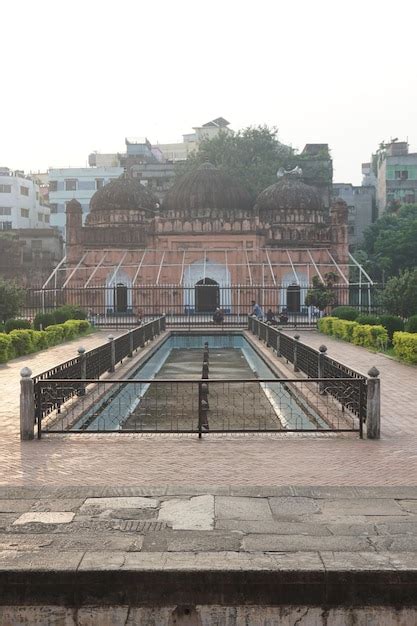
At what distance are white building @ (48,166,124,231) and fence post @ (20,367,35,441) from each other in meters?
47.9

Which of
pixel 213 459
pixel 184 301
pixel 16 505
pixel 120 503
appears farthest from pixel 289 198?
pixel 16 505

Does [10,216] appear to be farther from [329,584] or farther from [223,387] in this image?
[329,584]

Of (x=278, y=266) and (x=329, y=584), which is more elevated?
(x=278, y=266)

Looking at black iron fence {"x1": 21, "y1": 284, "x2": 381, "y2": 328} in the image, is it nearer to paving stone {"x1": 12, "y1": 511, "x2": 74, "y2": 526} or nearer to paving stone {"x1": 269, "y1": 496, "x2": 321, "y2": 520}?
paving stone {"x1": 269, "y1": 496, "x2": 321, "y2": 520}

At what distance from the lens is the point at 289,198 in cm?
3894

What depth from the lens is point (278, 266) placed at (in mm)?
35625

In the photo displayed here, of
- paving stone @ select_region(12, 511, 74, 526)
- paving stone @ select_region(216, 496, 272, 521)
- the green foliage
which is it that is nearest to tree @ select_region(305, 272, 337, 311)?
the green foliage

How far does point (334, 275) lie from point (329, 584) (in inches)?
1100

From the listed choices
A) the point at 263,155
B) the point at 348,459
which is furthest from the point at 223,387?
the point at 263,155

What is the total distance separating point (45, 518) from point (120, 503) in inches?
21.4

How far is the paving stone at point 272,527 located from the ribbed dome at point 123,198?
3564 cm

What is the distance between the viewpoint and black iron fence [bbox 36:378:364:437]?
7.45 metres

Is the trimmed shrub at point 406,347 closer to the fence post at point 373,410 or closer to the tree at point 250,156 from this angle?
the fence post at point 373,410

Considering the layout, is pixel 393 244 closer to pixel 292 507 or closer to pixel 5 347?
pixel 5 347
